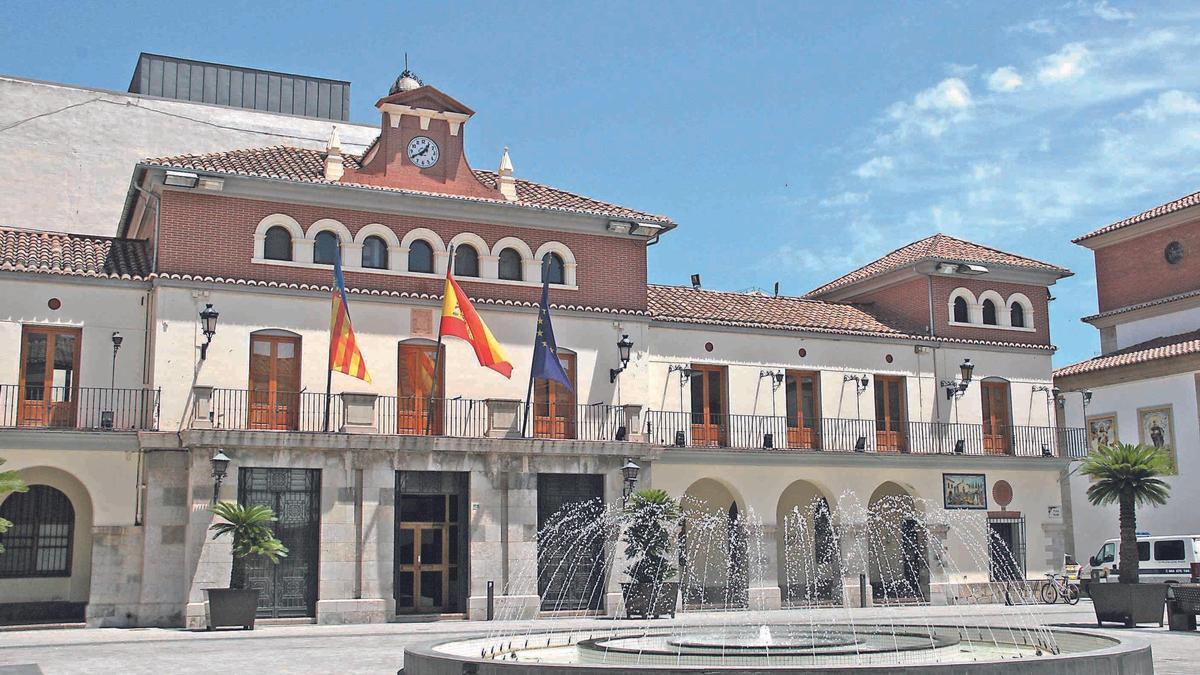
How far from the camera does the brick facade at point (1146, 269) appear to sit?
38.4m

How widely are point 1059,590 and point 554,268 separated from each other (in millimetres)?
14782

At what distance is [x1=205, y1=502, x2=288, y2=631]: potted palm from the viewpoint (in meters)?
22.1

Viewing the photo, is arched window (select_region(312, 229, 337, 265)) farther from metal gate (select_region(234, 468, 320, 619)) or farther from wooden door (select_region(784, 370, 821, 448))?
wooden door (select_region(784, 370, 821, 448))

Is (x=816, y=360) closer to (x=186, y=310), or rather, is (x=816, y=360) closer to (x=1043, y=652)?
(x=186, y=310)

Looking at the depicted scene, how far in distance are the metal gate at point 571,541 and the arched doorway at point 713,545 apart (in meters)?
3.31

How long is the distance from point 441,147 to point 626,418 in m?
7.05

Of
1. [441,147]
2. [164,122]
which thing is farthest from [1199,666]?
[164,122]

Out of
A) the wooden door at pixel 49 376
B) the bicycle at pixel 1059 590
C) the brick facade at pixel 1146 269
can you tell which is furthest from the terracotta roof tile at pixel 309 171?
the brick facade at pixel 1146 269

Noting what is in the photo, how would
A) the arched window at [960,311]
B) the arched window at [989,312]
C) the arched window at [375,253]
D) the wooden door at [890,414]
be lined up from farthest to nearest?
the arched window at [989,312] → the arched window at [960,311] → the wooden door at [890,414] → the arched window at [375,253]

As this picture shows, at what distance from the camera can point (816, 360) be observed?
31609 millimetres

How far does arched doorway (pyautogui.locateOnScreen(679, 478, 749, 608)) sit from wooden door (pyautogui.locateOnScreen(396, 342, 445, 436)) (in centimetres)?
672

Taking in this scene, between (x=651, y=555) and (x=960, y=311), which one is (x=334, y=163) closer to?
(x=651, y=555)

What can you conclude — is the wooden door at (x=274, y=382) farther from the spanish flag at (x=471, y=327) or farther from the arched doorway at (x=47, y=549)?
the arched doorway at (x=47, y=549)

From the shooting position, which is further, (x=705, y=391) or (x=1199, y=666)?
(x=705, y=391)
